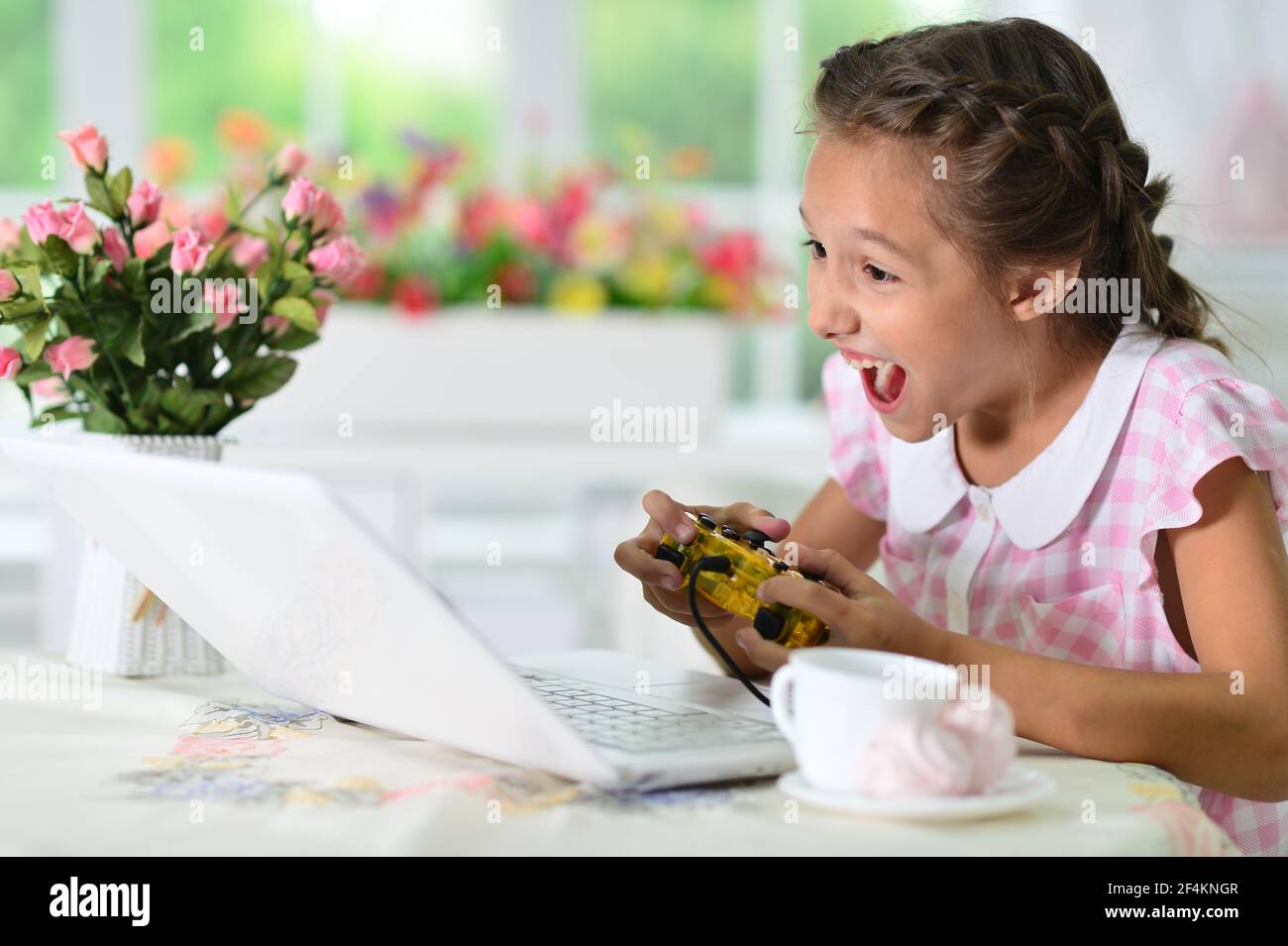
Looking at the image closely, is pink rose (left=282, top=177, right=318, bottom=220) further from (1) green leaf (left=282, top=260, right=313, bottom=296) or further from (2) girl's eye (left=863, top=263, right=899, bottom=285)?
(2) girl's eye (left=863, top=263, right=899, bottom=285)

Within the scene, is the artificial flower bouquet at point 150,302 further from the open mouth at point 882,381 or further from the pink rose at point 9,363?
the open mouth at point 882,381

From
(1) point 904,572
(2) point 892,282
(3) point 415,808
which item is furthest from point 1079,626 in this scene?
(3) point 415,808

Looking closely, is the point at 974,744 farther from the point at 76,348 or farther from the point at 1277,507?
the point at 76,348

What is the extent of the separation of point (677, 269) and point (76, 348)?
1.57 meters

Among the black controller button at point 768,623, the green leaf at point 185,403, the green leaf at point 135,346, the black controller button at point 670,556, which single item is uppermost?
the green leaf at point 135,346

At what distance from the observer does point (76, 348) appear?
99cm

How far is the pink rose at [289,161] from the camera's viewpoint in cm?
114

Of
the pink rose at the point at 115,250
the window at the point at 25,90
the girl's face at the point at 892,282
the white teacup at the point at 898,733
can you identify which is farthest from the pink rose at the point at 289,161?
the window at the point at 25,90

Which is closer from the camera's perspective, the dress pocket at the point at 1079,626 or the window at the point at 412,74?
the dress pocket at the point at 1079,626

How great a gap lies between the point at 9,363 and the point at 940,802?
735 mm

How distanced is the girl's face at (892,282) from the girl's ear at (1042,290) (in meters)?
0.01

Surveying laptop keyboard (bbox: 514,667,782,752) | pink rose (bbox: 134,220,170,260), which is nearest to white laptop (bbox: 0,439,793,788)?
laptop keyboard (bbox: 514,667,782,752)

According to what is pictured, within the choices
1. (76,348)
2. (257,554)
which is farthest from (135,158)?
(257,554)

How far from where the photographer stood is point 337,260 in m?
1.05
